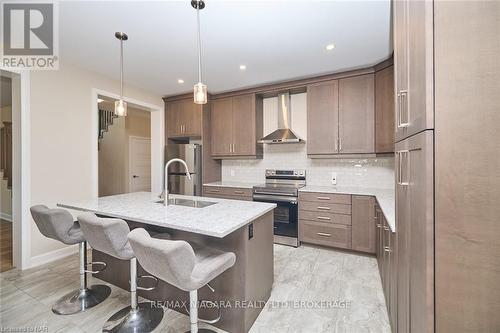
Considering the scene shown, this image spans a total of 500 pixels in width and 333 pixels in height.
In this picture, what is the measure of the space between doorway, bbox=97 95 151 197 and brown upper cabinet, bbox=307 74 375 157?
4.12 m

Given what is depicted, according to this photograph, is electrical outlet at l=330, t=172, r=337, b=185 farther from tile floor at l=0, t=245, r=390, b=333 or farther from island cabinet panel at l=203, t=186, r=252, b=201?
island cabinet panel at l=203, t=186, r=252, b=201

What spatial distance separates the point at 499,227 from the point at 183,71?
354 centimetres

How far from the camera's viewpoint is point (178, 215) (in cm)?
166

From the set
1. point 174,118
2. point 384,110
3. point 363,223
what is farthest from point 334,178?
point 174,118

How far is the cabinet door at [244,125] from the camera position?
3969 millimetres

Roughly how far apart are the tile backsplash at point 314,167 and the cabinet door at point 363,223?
0.59 metres

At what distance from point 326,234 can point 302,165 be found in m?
1.24

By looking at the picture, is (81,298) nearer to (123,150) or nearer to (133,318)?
(133,318)

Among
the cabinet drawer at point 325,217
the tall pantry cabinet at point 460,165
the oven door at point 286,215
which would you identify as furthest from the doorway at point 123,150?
the tall pantry cabinet at point 460,165

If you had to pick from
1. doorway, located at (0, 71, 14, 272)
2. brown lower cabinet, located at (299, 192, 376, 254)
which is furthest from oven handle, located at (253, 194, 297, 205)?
doorway, located at (0, 71, 14, 272)

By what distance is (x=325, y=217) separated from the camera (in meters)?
3.17

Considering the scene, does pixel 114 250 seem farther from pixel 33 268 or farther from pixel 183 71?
pixel 183 71

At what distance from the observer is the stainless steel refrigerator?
13.6 ft

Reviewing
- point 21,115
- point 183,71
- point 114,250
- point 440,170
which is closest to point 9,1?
point 21,115
